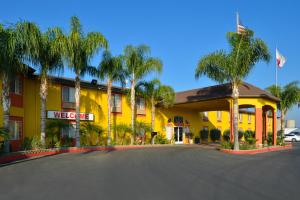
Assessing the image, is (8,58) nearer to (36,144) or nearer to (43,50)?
(43,50)

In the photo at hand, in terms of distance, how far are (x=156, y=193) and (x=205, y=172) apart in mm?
4358

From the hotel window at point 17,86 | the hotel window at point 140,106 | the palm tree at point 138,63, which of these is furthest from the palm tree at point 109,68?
the hotel window at point 17,86

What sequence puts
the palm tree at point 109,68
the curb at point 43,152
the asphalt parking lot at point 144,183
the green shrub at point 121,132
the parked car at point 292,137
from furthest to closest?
the parked car at point 292,137 < the green shrub at point 121,132 < the palm tree at point 109,68 < the curb at point 43,152 < the asphalt parking lot at point 144,183

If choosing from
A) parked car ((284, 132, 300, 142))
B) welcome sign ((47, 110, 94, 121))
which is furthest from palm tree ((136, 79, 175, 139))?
parked car ((284, 132, 300, 142))

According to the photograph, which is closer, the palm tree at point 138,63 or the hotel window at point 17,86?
the hotel window at point 17,86

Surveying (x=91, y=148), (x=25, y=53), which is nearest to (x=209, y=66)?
(x=91, y=148)

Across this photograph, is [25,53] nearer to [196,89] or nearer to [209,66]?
[209,66]

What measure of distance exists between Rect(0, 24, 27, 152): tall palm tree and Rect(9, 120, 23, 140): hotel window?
10.7 ft

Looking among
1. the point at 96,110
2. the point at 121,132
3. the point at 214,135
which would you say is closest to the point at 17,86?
the point at 96,110

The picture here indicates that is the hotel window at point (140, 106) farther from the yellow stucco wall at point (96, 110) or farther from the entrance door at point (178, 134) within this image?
the entrance door at point (178, 134)

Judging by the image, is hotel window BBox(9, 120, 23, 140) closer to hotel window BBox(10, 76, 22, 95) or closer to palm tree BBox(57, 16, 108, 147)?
hotel window BBox(10, 76, 22, 95)

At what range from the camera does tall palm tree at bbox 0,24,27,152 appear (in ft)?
47.6

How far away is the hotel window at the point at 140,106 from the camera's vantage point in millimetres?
30469

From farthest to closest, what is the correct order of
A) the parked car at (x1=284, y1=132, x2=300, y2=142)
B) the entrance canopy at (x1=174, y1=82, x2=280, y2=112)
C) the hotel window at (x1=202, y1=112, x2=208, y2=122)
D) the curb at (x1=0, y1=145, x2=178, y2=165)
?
1. the parked car at (x1=284, y1=132, x2=300, y2=142)
2. the hotel window at (x1=202, y1=112, x2=208, y2=122)
3. the entrance canopy at (x1=174, y1=82, x2=280, y2=112)
4. the curb at (x1=0, y1=145, x2=178, y2=165)
